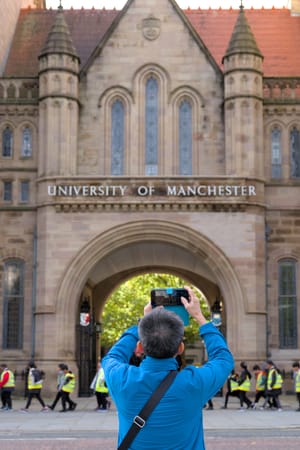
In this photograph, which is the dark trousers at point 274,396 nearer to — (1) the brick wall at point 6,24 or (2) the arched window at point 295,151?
(2) the arched window at point 295,151

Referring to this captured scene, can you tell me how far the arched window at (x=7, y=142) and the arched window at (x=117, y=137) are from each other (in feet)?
12.6

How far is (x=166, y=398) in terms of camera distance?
4.45 metres

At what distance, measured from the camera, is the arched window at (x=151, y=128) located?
32812 millimetres

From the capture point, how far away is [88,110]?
108 ft

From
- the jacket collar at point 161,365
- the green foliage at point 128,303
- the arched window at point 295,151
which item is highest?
the arched window at point 295,151

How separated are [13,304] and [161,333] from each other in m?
28.0

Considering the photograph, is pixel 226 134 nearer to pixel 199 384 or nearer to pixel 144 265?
pixel 144 265

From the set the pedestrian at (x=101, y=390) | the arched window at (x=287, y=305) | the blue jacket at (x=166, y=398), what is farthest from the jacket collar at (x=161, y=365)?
A: the arched window at (x=287, y=305)

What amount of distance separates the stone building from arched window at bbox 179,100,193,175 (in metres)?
0.05

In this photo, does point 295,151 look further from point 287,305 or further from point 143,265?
point 143,265

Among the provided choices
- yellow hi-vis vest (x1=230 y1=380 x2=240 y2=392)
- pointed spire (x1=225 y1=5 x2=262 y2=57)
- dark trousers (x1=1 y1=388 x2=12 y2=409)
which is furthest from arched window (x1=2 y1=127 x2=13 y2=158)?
yellow hi-vis vest (x1=230 y1=380 x2=240 y2=392)

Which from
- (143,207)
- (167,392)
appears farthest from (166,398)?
(143,207)

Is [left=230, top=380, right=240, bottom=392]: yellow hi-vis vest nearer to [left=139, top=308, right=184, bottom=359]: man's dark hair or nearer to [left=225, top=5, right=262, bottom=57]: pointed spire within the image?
[left=225, top=5, right=262, bottom=57]: pointed spire

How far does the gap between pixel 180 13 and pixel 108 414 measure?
54.9ft
